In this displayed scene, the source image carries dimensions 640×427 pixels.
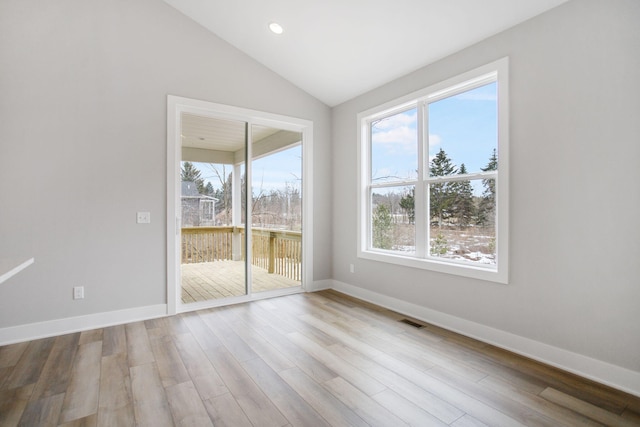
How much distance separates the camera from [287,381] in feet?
7.14

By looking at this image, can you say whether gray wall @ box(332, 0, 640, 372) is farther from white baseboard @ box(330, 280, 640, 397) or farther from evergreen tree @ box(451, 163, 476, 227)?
evergreen tree @ box(451, 163, 476, 227)

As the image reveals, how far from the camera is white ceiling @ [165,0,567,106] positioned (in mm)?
2666

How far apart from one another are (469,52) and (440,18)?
17.5 inches

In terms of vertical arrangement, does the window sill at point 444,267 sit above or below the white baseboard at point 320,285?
above

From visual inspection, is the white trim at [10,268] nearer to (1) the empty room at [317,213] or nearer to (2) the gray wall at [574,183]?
(1) the empty room at [317,213]

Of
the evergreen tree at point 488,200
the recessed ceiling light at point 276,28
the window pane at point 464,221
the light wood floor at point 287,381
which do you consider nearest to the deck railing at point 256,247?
the light wood floor at point 287,381

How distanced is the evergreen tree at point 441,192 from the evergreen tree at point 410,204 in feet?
0.74

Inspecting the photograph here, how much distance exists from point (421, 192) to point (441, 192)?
23 cm

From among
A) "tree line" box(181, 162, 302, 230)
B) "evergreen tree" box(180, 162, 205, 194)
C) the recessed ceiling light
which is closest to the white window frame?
"tree line" box(181, 162, 302, 230)

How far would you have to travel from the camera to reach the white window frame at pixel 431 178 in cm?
268

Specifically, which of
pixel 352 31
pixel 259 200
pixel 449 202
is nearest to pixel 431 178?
pixel 449 202

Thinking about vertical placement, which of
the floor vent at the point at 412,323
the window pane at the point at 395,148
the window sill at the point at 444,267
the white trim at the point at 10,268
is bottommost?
the floor vent at the point at 412,323

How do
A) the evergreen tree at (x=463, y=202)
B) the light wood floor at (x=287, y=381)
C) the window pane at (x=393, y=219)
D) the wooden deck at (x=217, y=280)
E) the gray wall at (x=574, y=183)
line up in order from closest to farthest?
the light wood floor at (x=287, y=381) → the gray wall at (x=574, y=183) → the evergreen tree at (x=463, y=202) → the window pane at (x=393, y=219) → the wooden deck at (x=217, y=280)

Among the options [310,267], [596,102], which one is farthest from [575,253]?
[310,267]
